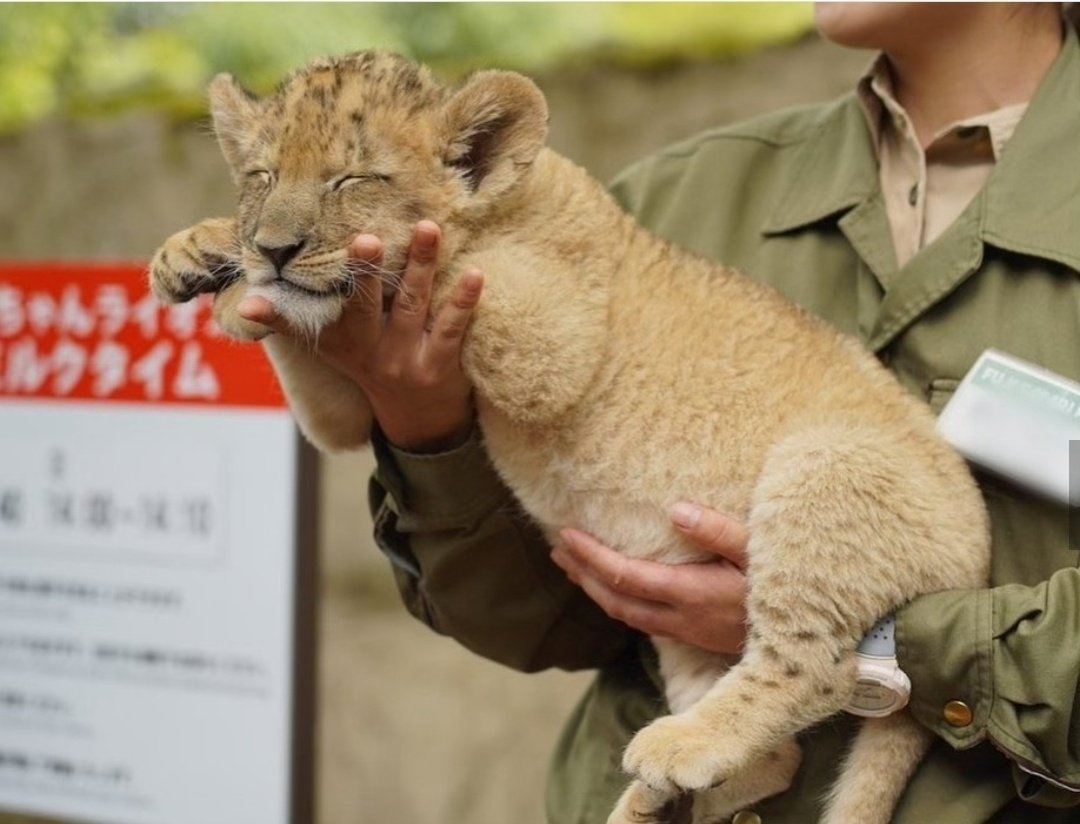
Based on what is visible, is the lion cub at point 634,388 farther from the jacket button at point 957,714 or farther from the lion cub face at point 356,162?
the jacket button at point 957,714

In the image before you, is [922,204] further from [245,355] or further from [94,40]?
[94,40]

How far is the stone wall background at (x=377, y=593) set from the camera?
4000 millimetres

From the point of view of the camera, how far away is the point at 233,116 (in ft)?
6.64

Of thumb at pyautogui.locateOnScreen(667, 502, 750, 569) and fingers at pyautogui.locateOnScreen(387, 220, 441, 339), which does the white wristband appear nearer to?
thumb at pyautogui.locateOnScreen(667, 502, 750, 569)

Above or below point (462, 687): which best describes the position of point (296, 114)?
above

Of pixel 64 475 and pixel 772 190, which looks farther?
pixel 64 475

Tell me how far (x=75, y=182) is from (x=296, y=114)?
2.95 meters

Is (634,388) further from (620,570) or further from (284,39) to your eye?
(284,39)

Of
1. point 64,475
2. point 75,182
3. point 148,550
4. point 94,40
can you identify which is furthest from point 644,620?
point 94,40

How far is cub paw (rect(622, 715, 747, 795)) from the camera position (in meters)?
1.82

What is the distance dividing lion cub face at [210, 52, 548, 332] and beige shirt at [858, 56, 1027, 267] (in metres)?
0.68

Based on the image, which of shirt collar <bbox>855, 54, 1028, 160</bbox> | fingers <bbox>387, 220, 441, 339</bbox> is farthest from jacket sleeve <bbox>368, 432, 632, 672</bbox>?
shirt collar <bbox>855, 54, 1028, 160</bbox>

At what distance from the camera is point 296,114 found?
1.90 metres

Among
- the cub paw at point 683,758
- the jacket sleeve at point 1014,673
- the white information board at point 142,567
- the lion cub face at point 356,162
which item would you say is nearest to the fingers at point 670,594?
the cub paw at point 683,758
